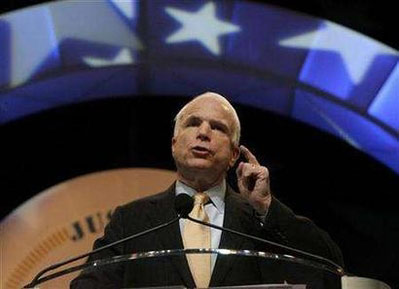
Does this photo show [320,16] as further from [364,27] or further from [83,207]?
[83,207]

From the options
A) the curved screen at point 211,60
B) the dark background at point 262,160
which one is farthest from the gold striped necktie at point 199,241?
the dark background at point 262,160

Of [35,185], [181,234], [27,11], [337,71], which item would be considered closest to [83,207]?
[35,185]

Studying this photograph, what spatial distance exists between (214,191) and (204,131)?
13 centimetres

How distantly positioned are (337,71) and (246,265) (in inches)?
97.6

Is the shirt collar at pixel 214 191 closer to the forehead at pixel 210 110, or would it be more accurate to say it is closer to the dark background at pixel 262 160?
the forehead at pixel 210 110

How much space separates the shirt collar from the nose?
102mm

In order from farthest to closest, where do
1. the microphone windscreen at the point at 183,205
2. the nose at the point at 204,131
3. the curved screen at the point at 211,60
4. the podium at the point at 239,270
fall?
→ the curved screen at the point at 211,60
the nose at the point at 204,131
the microphone windscreen at the point at 183,205
the podium at the point at 239,270

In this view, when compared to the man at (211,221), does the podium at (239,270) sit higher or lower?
higher

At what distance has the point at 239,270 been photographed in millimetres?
1110

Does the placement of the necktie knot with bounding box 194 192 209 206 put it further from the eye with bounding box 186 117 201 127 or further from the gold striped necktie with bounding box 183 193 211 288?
the eye with bounding box 186 117 201 127

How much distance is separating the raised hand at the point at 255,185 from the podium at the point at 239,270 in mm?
301

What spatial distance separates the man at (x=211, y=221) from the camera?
108 centimetres

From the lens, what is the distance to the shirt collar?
1519 millimetres

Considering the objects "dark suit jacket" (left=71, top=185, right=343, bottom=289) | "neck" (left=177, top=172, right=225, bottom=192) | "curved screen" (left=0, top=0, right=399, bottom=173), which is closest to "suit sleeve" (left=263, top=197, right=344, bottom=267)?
"dark suit jacket" (left=71, top=185, right=343, bottom=289)
